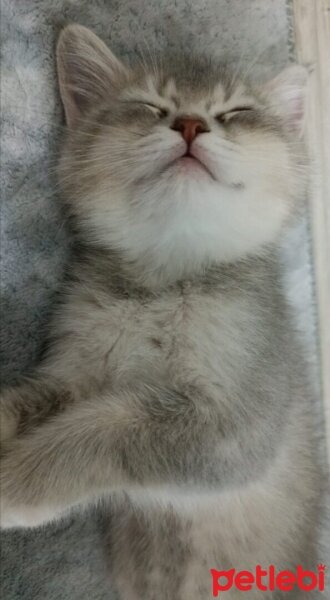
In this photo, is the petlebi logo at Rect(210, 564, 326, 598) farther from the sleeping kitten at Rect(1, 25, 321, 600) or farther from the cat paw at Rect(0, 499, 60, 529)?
the cat paw at Rect(0, 499, 60, 529)

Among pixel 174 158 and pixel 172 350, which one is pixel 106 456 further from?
pixel 174 158

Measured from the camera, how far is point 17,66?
1192 millimetres

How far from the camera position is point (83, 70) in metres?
1.25

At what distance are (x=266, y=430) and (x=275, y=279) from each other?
33cm

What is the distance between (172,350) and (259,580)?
0.50m

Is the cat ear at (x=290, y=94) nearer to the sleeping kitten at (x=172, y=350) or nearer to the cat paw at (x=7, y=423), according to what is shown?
the sleeping kitten at (x=172, y=350)

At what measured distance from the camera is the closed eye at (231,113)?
113 cm

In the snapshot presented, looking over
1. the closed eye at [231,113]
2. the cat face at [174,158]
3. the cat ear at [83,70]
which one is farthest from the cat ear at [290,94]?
the cat ear at [83,70]

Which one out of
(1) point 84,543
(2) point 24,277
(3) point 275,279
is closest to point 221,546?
(1) point 84,543

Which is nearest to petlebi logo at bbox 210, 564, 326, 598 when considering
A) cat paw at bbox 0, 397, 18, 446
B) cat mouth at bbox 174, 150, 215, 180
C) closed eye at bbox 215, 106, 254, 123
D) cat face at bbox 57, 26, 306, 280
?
cat paw at bbox 0, 397, 18, 446

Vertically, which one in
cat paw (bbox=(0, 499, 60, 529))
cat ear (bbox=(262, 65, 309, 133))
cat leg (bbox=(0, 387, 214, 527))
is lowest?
cat paw (bbox=(0, 499, 60, 529))

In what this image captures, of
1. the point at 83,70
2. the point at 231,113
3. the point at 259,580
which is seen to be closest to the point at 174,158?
the point at 231,113

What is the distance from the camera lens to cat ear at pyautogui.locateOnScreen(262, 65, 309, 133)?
51.7 inches

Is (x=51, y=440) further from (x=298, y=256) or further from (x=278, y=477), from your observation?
(x=298, y=256)
